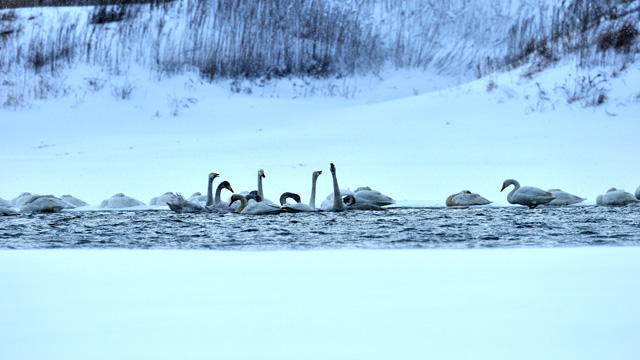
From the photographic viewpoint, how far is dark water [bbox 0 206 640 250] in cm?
643

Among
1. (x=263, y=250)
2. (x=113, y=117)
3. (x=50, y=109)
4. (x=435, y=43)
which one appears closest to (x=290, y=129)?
(x=113, y=117)

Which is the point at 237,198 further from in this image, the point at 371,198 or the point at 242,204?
the point at 371,198

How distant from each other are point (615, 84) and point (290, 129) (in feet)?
19.5

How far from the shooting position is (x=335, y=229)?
7688 millimetres

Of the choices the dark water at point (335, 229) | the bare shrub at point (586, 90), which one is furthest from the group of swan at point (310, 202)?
the bare shrub at point (586, 90)

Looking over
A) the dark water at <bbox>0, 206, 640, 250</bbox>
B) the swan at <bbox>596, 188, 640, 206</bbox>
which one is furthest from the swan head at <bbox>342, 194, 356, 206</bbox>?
the swan at <bbox>596, 188, 640, 206</bbox>

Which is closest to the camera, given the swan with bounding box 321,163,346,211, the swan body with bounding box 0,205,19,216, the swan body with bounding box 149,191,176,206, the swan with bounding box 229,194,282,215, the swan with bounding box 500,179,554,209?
the swan with bounding box 229,194,282,215

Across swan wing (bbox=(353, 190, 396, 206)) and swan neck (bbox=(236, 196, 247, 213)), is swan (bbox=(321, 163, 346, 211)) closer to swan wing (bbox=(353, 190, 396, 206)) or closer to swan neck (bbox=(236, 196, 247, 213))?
swan wing (bbox=(353, 190, 396, 206))

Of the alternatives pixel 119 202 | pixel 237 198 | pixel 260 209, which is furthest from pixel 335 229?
pixel 119 202

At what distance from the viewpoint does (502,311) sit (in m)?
3.44

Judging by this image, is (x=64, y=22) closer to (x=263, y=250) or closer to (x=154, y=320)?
(x=263, y=250)

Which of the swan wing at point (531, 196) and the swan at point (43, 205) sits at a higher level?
the swan wing at point (531, 196)

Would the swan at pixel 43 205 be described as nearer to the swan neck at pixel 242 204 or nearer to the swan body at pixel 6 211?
the swan body at pixel 6 211

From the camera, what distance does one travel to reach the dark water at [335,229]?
21.1 ft
